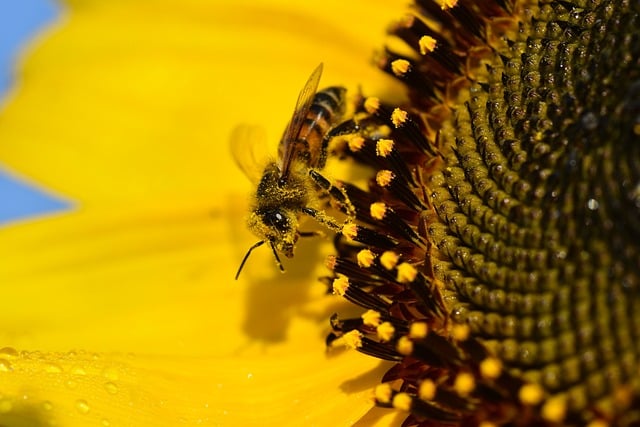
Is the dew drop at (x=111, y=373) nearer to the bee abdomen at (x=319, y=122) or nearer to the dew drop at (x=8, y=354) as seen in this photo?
the dew drop at (x=8, y=354)

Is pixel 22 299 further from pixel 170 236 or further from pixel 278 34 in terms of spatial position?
pixel 278 34

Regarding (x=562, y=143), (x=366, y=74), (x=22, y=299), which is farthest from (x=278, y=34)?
(x=562, y=143)

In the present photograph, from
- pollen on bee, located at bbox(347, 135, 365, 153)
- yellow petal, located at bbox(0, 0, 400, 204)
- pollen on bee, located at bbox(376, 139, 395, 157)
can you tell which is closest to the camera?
pollen on bee, located at bbox(376, 139, 395, 157)

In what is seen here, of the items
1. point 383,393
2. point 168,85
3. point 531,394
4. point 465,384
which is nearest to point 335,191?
point 383,393

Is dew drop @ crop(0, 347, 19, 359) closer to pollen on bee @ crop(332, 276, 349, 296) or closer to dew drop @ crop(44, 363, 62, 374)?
dew drop @ crop(44, 363, 62, 374)

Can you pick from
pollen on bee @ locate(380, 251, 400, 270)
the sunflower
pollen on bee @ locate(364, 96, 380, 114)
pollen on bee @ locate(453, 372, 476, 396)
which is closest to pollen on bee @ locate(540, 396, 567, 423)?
the sunflower

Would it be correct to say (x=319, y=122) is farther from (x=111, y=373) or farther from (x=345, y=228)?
(x=111, y=373)

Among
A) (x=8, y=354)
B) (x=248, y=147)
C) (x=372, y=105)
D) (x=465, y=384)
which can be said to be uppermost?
(x=248, y=147)

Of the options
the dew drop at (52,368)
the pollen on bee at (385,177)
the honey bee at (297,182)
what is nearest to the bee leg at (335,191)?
the honey bee at (297,182)
